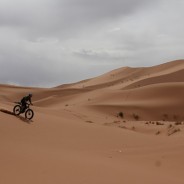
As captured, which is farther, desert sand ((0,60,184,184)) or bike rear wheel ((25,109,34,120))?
bike rear wheel ((25,109,34,120))

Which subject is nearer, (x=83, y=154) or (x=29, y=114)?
(x=83, y=154)

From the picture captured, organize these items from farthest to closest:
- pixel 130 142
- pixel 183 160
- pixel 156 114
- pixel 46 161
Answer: pixel 156 114 → pixel 130 142 → pixel 183 160 → pixel 46 161

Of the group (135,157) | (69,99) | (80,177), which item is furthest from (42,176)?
(69,99)

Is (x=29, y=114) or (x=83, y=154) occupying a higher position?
(x=29, y=114)

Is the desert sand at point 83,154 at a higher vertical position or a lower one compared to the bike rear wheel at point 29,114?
lower

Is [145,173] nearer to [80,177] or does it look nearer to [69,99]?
[80,177]

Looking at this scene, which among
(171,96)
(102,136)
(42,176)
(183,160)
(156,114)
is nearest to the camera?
(42,176)

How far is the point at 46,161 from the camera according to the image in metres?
7.52

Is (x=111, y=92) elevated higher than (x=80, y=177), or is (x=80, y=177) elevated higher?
(x=111, y=92)

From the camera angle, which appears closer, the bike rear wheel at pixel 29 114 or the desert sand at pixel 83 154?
the desert sand at pixel 83 154

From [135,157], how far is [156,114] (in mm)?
19063

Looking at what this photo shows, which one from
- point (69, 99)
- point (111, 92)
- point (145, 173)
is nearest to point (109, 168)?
point (145, 173)

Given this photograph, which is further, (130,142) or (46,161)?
(130,142)

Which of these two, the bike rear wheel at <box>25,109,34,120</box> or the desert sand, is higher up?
the bike rear wheel at <box>25,109,34,120</box>
